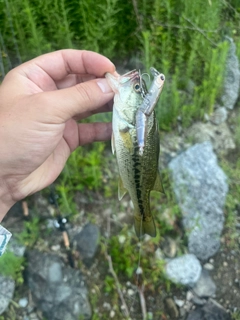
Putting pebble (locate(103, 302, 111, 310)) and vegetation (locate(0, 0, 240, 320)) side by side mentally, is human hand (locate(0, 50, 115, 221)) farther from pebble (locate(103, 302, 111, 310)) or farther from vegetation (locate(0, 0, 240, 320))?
pebble (locate(103, 302, 111, 310))

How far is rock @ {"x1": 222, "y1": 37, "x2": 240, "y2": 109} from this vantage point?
11.2 feet

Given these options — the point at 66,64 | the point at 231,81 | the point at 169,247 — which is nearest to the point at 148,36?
the point at 231,81

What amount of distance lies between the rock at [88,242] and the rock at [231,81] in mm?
1595

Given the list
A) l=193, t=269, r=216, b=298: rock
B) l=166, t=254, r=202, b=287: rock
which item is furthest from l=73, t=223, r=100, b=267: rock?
l=193, t=269, r=216, b=298: rock

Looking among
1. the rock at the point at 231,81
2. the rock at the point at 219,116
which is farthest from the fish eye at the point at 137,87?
the rock at the point at 231,81

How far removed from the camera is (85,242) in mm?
2756

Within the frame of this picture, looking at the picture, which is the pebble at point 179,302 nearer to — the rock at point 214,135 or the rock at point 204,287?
the rock at point 204,287

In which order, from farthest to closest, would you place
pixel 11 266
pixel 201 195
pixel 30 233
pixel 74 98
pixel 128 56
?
pixel 128 56 < pixel 201 195 < pixel 30 233 < pixel 11 266 < pixel 74 98

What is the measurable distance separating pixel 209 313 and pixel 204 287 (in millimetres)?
182

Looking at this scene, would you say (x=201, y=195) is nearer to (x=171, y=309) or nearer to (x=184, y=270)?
(x=184, y=270)

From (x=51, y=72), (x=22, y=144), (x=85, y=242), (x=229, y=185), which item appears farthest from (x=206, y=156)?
(x=22, y=144)

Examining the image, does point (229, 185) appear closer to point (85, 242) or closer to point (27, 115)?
point (85, 242)

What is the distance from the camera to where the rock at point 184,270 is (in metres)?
2.70

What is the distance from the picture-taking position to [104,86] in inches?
67.8
